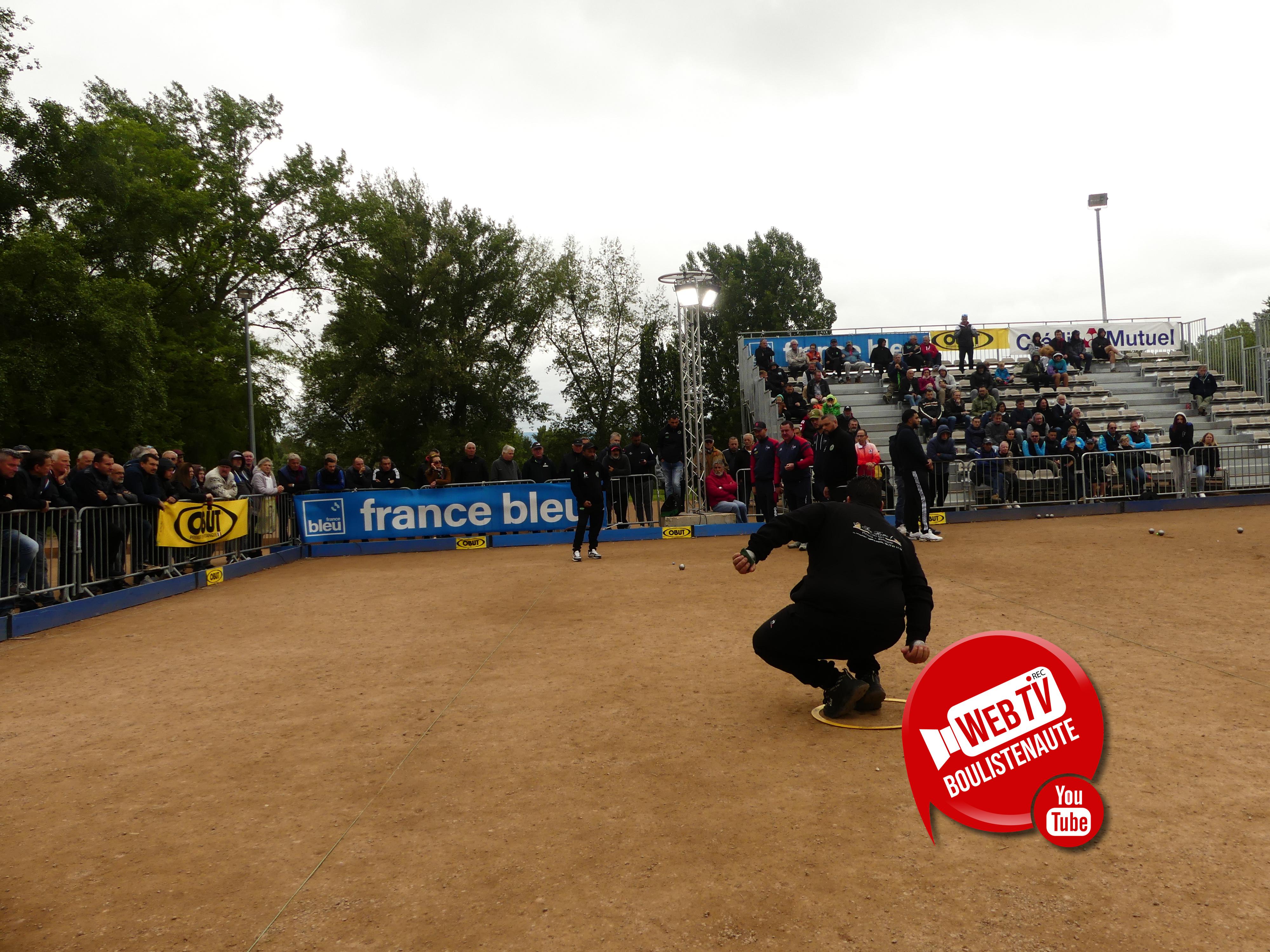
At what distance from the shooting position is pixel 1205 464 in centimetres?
1934

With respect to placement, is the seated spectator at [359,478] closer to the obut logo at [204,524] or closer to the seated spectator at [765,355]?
the obut logo at [204,524]

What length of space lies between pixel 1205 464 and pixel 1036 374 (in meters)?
7.76

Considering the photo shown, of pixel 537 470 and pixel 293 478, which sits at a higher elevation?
pixel 293 478

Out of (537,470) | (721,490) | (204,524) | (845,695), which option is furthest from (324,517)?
(845,695)

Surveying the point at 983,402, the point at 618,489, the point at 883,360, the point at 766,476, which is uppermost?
the point at 883,360

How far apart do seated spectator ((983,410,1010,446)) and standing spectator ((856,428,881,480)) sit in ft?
13.4

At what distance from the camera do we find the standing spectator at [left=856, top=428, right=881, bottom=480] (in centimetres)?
1460

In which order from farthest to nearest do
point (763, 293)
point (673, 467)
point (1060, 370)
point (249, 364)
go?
point (763, 293), point (249, 364), point (1060, 370), point (673, 467)

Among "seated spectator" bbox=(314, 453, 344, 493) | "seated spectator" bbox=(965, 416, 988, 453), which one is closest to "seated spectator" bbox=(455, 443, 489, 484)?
"seated spectator" bbox=(314, 453, 344, 493)

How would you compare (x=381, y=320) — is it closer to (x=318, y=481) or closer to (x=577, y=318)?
(x=577, y=318)

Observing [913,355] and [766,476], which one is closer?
[766,476]

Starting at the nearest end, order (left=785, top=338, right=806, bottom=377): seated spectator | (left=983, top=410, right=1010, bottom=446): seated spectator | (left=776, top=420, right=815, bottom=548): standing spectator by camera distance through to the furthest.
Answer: (left=776, top=420, right=815, bottom=548): standing spectator → (left=983, top=410, right=1010, bottom=446): seated spectator → (left=785, top=338, right=806, bottom=377): seated spectator

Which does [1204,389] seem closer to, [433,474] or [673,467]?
[673,467]

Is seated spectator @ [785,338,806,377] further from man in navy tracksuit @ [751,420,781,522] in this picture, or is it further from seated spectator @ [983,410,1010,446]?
man in navy tracksuit @ [751,420,781,522]
